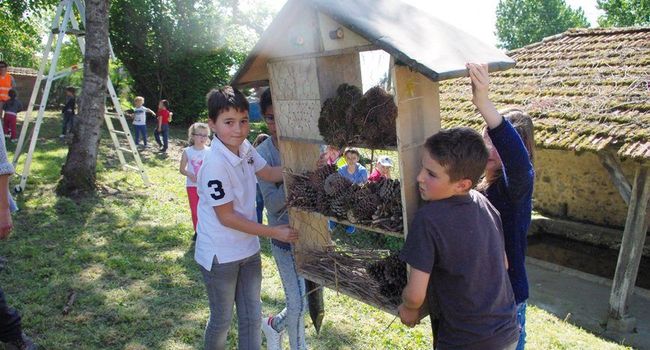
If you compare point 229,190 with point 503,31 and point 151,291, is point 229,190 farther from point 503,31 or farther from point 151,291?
point 503,31

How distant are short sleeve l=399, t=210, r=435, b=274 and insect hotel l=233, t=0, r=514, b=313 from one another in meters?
0.42

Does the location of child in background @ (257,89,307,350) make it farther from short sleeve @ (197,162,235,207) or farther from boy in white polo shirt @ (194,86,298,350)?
short sleeve @ (197,162,235,207)

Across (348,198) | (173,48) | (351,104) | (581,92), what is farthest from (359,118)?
(173,48)

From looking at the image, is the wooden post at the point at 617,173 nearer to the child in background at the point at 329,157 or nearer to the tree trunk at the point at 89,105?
the child in background at the point at 329,157

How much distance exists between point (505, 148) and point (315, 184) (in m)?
1.17

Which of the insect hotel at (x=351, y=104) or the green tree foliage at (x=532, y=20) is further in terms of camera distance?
the green tree foliage at (x=532, y=20)

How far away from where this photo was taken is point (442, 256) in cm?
199

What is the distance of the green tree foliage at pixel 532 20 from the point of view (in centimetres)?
4816

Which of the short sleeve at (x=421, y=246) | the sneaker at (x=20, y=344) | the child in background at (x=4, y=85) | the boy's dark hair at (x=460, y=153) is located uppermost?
the child in background at (x=4, y=85)

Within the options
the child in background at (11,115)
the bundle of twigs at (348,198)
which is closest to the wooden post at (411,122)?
the bundle of twigs at (348,198)

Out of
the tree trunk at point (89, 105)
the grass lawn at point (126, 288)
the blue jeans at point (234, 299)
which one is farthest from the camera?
the tree trunk at point (89, 105)

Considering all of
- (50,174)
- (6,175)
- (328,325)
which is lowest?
(328,325)

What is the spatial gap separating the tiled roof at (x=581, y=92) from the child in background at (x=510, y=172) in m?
4.98

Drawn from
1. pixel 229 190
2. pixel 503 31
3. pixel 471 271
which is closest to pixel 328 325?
pixel 229 190
